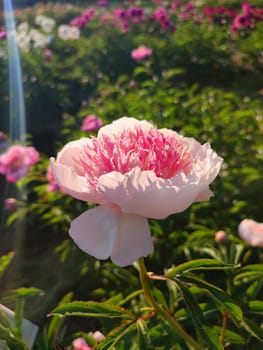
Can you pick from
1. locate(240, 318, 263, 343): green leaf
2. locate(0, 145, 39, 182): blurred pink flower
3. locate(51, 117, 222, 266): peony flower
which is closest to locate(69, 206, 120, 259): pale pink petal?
locate(51, 117, 222, 266): peony flower

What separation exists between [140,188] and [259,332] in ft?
1.49

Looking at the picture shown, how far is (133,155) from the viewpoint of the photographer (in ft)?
1.83

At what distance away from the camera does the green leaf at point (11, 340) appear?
2.08 feet

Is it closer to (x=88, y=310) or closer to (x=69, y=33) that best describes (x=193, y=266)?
(x=88, y=310)

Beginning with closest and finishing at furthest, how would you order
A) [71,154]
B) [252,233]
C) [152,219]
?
[71,154]
[252,233]
[152,219]

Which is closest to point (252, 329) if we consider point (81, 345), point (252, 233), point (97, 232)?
point (252, 233)

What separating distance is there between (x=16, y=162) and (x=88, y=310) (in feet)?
3.81

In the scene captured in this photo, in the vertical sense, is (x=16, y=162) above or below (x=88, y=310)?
below

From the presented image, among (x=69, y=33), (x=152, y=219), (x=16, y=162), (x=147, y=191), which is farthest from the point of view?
(x=69, y=33)

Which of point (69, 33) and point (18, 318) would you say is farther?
point (69, 33)

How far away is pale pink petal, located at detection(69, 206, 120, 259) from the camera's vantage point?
0.54 metres

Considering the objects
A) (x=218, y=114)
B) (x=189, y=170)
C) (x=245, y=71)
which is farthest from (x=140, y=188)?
(x=245, y=71)

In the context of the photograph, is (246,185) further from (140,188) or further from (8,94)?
(8,94)

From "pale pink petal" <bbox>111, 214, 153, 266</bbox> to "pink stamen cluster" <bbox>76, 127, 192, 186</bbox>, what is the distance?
6 centimetres
